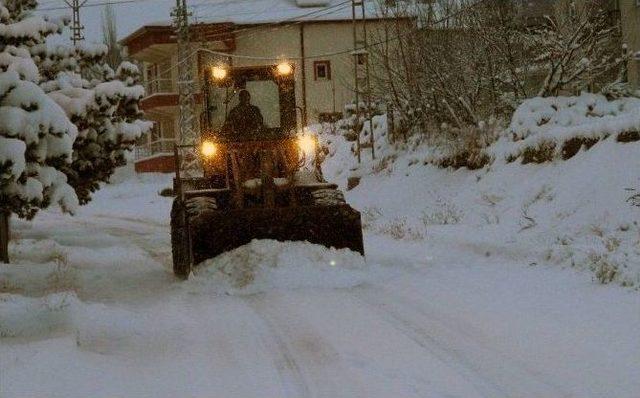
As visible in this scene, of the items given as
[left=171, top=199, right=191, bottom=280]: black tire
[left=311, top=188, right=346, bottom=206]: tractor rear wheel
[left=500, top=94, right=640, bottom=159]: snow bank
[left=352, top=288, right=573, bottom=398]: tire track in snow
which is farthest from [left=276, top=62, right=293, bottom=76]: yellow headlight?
[left=500, top=94, right=640, bottom=159]: snow bank

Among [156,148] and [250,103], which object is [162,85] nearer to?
[156,148]

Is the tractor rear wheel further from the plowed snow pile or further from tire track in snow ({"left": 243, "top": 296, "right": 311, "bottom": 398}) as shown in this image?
tire track in snow ({"left": 243, "top": 296, "right": 311, "bottom": 398})

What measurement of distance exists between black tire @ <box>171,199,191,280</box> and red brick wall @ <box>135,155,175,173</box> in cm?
3183

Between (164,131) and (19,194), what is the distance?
129 feet

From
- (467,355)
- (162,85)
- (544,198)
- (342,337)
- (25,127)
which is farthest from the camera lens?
(162,85)

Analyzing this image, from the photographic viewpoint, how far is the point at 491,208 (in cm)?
1507

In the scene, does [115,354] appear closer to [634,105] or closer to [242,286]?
[242,286]

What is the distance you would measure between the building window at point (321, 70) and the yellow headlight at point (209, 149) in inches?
1257

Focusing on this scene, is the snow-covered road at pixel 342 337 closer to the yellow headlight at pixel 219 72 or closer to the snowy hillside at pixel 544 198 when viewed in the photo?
the snowy hillside at pixel 544 198

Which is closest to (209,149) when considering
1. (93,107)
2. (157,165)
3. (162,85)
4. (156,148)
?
(93,107)

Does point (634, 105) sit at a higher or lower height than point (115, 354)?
higher

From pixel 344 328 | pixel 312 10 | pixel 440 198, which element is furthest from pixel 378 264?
pixel 312 10

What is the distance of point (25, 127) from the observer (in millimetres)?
9320

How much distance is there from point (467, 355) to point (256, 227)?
4.64m
